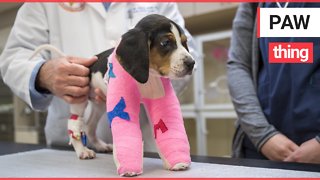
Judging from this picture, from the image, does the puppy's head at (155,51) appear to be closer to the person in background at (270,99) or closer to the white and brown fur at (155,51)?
the white and brown fur at (155,51)

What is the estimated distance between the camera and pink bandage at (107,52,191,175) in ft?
1.69

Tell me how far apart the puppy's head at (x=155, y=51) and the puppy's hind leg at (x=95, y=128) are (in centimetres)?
24

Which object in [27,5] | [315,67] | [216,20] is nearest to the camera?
[315,67]

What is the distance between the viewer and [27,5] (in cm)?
82

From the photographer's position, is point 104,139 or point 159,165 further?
point 104,139

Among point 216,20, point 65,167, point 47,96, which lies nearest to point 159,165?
point 65,167

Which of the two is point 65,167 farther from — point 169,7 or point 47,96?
point 169,7

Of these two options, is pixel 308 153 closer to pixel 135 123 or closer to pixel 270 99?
pixel 270 99

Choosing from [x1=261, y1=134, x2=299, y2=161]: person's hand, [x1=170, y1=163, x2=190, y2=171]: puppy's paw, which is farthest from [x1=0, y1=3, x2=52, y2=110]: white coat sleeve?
[x1=261, y1=134, x2=299, y2=161]: person's hand

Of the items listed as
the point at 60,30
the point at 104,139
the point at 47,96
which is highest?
the point at 60,30

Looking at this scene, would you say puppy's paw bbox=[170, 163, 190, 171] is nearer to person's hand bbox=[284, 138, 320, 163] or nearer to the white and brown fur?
the white and brown fur

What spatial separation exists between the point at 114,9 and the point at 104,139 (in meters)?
0.31

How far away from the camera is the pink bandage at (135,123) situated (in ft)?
1.69

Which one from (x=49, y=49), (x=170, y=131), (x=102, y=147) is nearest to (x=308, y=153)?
(x=170, y=131)
